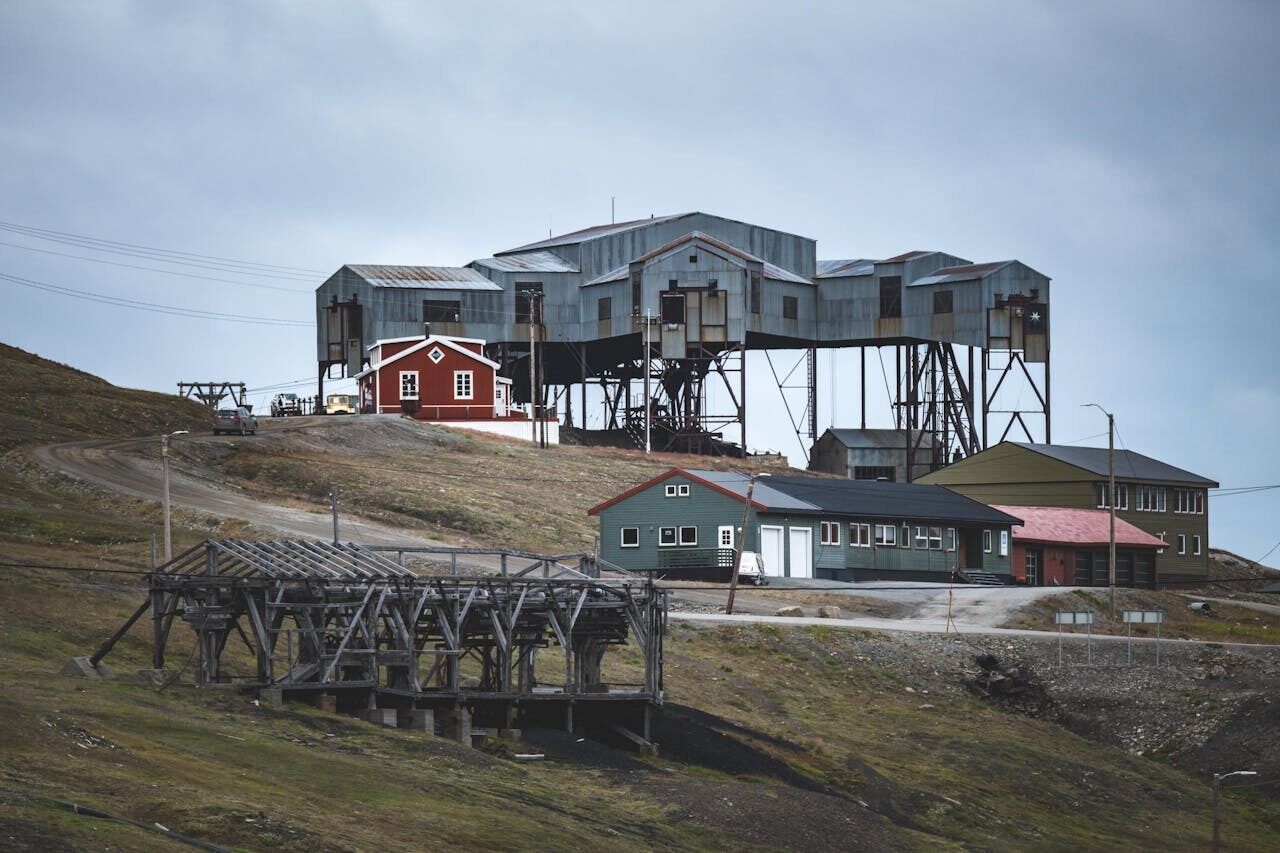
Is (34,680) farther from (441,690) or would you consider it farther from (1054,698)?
(1054,698)

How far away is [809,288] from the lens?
135250 mm

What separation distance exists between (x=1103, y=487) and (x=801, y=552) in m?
28.4

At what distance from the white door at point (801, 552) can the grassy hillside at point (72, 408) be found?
42.3 meters

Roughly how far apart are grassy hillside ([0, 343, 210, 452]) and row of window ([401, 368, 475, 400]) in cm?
1310

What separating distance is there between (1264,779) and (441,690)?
91.7 ft

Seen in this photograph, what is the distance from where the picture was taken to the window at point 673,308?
12812cm

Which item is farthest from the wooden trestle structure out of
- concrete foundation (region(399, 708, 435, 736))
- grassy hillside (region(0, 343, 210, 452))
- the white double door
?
grassy hillside (region(0, 343, 210, 452))

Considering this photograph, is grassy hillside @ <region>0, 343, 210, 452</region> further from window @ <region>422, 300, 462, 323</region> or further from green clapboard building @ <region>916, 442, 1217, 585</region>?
green clapboard building @ <region>916, 442, 1217, 585</region>

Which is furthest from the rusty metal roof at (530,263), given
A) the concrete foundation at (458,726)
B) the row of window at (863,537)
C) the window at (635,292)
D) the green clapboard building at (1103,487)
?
the concrete foundation at (458,726)

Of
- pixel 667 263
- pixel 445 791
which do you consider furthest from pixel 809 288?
pixel 445 791

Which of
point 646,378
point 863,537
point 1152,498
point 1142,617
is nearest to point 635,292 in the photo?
point 646,378

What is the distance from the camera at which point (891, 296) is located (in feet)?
438

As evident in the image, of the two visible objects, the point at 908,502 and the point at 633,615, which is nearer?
the point at 633,615

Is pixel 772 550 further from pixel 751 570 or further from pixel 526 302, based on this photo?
pixel 526 302
